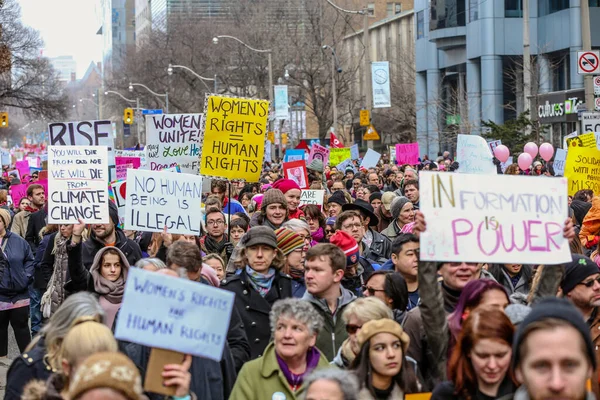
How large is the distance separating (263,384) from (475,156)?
335 inches

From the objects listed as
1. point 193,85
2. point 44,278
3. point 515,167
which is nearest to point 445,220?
point 44,278

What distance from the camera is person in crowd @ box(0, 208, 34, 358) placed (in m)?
11.8

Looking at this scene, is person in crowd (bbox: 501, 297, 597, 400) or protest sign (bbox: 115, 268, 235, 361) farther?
protest sign (bbox: 115, 268, 235, 361)

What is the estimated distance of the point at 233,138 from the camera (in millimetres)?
12977

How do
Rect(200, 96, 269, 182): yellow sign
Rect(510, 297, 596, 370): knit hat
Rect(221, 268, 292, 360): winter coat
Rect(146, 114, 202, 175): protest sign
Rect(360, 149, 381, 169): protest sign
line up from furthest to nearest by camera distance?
Rect(360, 149, 381, 169): protest sign < Rect(146, 114, 202, 175): protest sign < Rect(200, 96, 269, 182): yellow sign < Rect(221, 268, 292, 360): winter coat < Rect(510, 297, 596, 370): knit hat

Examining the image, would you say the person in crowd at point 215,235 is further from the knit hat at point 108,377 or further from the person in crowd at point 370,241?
the knit hat at point 108,377

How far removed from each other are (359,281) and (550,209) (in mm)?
3252

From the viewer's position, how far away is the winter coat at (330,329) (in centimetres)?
707

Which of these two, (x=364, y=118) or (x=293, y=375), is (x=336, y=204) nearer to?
(x=293, y=375)

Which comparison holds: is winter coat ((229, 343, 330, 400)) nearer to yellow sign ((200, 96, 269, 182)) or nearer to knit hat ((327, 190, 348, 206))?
yellow sign ((200, 96, 269, 182))

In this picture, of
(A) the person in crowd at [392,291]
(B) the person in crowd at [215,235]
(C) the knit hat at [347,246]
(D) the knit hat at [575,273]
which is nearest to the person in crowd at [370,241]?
(B) the person in crowd at [215,235]

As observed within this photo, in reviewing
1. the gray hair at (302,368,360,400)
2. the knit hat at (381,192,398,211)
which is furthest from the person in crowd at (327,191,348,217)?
the gray hair at (302,368,360,400)

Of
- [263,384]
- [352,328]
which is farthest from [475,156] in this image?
[263,384]

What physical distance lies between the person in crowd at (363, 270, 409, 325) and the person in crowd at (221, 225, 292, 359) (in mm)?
863
